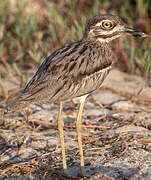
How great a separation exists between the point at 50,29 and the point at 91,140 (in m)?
2.40

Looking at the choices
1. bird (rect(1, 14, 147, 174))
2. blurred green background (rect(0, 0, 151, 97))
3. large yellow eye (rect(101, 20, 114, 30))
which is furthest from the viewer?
blurred green background (rect(0, 0, 151, 97))

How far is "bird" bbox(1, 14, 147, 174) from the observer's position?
3209 mm

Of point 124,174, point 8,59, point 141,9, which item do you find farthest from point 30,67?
point 124,174

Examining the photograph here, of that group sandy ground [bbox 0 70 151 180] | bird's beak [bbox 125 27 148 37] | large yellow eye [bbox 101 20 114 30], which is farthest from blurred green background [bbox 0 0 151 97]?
large yellow eye [bbox 101 20 114 30]

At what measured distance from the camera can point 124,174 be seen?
10.1ft

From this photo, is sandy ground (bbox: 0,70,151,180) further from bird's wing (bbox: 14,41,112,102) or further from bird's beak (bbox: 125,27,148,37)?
bird's beak (bbox: 125,27,148,37)

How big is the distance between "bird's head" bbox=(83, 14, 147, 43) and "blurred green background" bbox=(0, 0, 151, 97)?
1.38 metres

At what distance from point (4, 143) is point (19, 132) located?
0.27m

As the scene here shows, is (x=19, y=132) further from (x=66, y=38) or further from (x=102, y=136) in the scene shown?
(x=66, y=38)

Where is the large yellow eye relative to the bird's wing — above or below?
above

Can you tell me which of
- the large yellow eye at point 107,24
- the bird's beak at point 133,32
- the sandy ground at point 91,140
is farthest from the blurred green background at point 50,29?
the large yellow eye at point 107,24

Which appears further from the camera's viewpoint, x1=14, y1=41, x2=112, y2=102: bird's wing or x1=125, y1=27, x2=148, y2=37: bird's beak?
x1=125, y1=27, x2=148, y2=37: bird's beak

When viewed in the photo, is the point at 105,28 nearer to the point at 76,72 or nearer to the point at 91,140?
the point at 76,72

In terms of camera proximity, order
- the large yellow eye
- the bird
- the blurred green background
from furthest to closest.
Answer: the blurred green background
the large yellow eye
the bird
